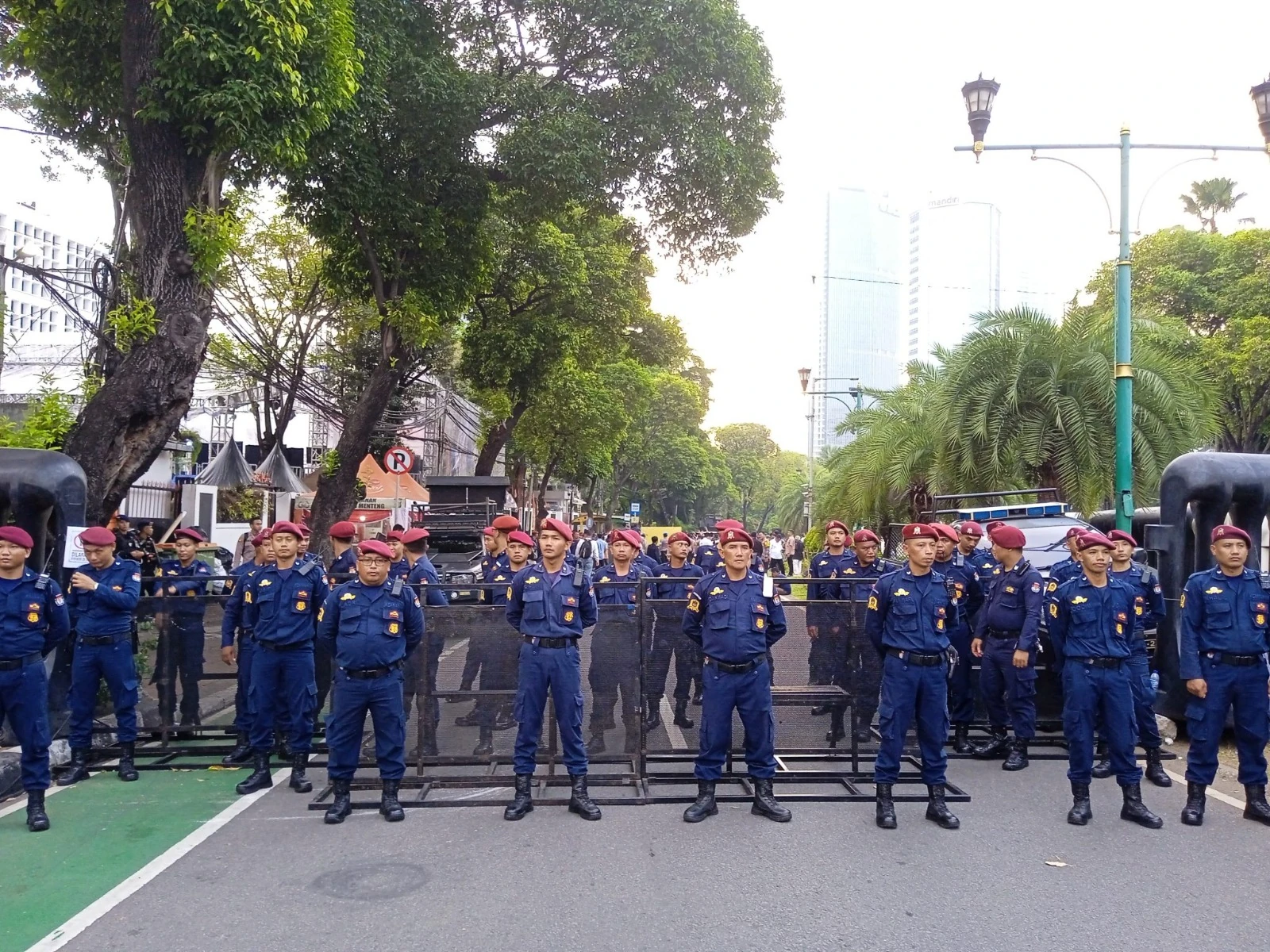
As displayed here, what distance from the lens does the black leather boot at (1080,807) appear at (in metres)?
6.30

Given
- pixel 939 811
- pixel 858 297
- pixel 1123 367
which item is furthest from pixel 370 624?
pixel 858 297

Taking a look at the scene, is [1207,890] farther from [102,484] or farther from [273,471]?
[273,471]

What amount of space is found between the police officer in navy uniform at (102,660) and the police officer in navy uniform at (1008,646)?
672cm

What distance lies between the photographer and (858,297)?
66250mm

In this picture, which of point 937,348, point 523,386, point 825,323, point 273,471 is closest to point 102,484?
point 523,386

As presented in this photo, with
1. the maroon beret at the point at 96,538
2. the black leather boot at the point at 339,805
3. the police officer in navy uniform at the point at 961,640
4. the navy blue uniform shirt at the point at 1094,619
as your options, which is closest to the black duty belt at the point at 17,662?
the maroon beret at the point at 96,538

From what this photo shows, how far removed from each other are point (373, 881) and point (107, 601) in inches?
136

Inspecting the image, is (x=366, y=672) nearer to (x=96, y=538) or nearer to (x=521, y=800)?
(x=521, y=800)

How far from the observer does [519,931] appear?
15.0 feet

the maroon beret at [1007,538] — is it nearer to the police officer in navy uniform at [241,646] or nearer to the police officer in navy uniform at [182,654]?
the police officer in navy uniform at [241,646]

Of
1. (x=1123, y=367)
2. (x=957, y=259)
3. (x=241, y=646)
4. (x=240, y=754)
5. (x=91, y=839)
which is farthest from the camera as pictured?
(x=957, y=259)

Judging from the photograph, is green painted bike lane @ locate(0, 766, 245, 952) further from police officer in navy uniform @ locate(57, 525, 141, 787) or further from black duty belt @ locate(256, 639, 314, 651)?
black duty belt @ locate(256, 639, 314, 651)

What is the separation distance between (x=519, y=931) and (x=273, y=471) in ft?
71.5

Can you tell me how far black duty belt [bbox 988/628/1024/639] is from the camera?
26.3 ft
